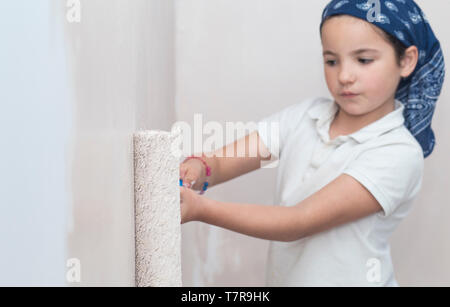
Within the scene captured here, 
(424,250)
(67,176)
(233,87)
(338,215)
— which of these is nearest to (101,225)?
(67,176)

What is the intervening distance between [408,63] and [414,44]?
1.4 inches

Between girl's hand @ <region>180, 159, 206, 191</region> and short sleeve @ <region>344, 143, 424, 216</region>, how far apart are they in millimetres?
259

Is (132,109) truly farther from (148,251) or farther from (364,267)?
(364,267)

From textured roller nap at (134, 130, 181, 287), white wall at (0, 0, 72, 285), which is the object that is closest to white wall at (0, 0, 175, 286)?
white wall at (0, 0, 72, 285)

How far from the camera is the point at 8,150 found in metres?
0.24

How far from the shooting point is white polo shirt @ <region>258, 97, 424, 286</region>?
943 millimetres

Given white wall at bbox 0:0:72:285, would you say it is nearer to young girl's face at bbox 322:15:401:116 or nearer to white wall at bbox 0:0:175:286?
white wall at bbox 0:0:175:286

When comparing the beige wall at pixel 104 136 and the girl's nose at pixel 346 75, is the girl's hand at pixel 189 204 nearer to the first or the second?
the beige wall at pixel 104 136

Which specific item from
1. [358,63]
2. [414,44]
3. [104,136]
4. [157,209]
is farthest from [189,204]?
[414,44]

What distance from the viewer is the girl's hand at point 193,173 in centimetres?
93
